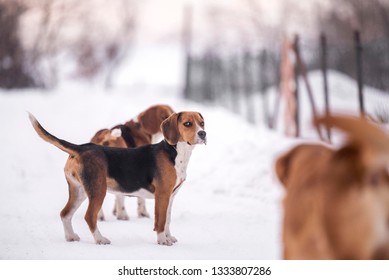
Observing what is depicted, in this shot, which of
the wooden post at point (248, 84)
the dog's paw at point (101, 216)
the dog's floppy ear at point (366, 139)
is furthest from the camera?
the wooden post at point (248, 84)

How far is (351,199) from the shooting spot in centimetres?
170

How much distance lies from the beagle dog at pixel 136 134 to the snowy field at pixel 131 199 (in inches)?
2.8

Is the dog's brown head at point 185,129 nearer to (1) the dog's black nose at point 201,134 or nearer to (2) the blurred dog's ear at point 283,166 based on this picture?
(1) the dog's black nose at point 201,134

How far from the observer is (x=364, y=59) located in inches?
215

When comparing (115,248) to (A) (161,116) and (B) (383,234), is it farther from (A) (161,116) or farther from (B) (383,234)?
(B) (383,234)

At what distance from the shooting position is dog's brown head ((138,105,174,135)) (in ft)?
11.2

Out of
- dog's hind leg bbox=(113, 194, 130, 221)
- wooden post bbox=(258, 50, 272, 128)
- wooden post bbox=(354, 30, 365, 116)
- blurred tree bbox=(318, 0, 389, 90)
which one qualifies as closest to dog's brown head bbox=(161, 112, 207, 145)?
dog's hind leg bbox=(113, 194, 130, 221)

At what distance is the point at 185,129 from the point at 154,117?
1.76ft

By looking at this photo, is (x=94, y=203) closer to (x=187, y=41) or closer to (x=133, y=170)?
(x=133, y=170)

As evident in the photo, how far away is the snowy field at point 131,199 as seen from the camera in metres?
3.08

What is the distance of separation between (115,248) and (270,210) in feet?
3.59

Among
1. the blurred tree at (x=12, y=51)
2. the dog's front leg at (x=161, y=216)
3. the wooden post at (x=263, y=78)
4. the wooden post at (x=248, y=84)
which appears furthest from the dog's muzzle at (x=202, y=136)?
the wooden post at (x=248, y=84)

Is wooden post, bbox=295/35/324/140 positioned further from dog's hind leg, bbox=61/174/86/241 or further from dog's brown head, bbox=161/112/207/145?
dog's hind leg, bbox=61/174/86/241
